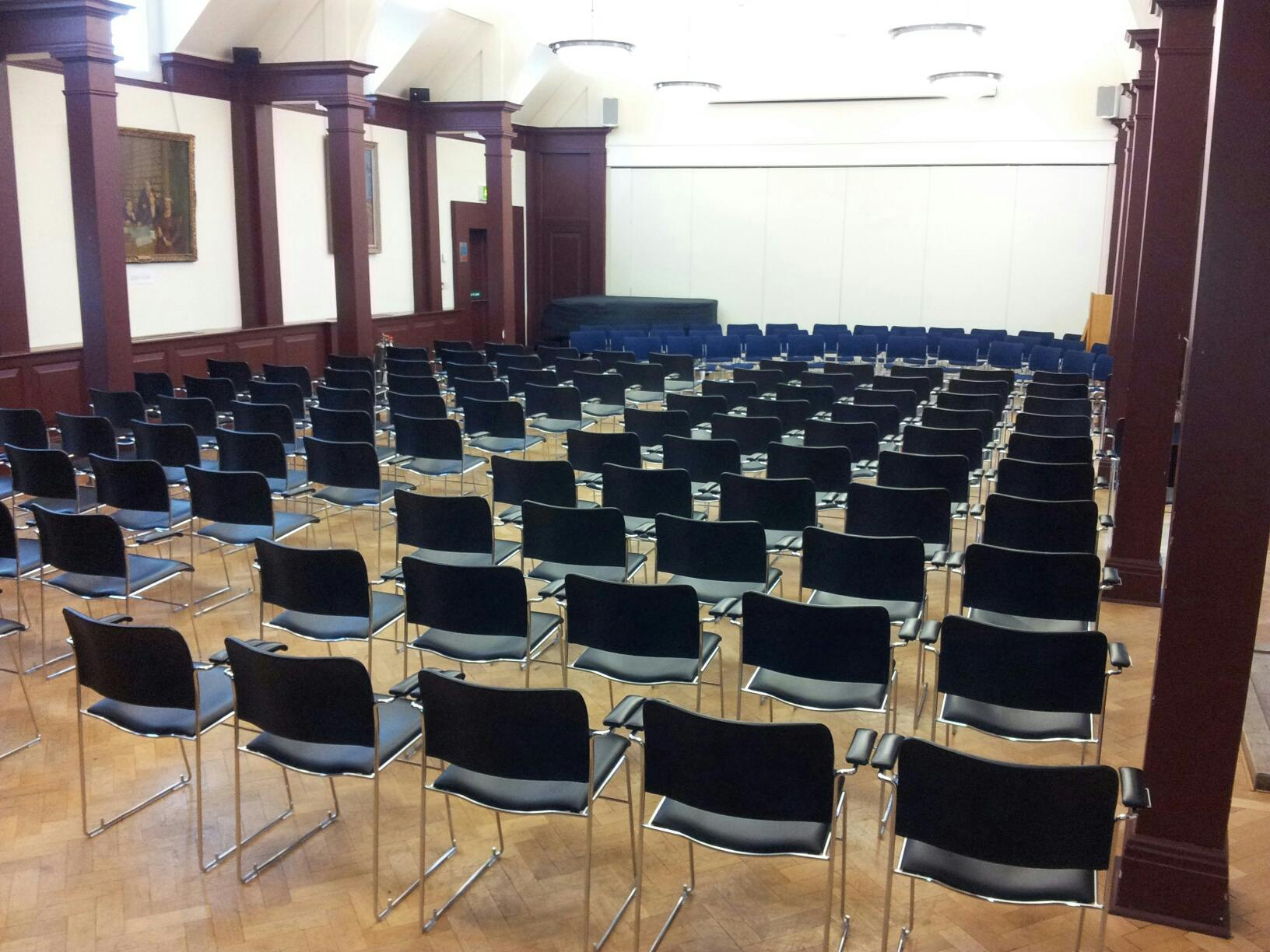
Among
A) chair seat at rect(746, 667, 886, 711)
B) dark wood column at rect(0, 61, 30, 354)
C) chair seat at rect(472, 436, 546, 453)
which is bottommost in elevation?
chair seat at rect(746, 667, 886, 711)

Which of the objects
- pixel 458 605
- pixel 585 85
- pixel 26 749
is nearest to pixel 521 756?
pixel 458 605

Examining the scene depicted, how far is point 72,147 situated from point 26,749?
656cm

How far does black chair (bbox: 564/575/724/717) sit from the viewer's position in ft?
13.7

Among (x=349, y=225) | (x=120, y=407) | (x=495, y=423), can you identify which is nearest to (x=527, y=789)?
(x=495, y=423)

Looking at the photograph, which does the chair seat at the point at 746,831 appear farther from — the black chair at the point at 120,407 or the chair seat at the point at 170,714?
the black chair at the point at 120,407

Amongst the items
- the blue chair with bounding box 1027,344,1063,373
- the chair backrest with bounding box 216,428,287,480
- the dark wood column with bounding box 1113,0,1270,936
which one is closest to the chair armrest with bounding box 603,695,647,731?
the dark wood column with bounding box 1113,0,1270,936

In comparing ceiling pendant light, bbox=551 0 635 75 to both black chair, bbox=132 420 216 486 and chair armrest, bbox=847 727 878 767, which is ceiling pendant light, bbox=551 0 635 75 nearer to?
black chair, bbox=132 420 216 486

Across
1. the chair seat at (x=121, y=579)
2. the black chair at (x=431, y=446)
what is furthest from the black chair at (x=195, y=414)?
the chair seat at (x=121, y=579)

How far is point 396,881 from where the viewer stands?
12.3 feet

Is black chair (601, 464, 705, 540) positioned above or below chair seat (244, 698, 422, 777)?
above

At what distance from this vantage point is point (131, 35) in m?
12.1

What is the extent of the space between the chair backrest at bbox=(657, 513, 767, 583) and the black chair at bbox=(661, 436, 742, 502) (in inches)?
67.0

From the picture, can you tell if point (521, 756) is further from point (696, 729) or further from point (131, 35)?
point (131, 35)

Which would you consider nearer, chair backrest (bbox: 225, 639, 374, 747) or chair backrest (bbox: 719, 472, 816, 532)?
chair backrest (bbox: 225, 639, 374, 747)
